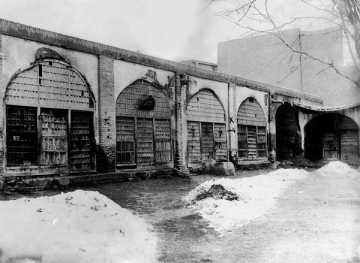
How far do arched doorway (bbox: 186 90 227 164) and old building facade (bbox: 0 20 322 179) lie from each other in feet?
0.13

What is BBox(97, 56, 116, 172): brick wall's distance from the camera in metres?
9.94

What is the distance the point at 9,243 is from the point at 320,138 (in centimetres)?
1860

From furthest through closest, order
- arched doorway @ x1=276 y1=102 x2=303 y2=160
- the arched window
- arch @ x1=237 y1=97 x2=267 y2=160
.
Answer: arched doorway @ x1=276 y1=102 x2=303 y2=160 < arch @ x1=237 y1=97 x2=267 y2=160 < the arched window

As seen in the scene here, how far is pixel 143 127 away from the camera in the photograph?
37.4 ft

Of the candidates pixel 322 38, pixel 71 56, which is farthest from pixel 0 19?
pixel 322 38

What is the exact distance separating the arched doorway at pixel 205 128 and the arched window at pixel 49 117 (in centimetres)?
446

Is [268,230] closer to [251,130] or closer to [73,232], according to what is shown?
[73,232]

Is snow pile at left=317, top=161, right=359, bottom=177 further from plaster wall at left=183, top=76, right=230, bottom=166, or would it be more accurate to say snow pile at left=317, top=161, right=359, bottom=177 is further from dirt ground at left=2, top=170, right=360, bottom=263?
dirt ground at left=2, top=170, right=360, bottom=263

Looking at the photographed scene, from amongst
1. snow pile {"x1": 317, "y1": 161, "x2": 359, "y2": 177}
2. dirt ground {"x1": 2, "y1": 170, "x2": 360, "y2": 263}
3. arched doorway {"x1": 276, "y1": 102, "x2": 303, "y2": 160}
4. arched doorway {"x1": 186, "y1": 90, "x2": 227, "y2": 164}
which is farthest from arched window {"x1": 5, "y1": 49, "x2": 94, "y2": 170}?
arched doorway {"x1": 276, "y1": 102, "x2": 303, "y2": 160}

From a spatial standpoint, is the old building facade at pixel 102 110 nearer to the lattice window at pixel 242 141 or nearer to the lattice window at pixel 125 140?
the lattice window at pixel 125 140

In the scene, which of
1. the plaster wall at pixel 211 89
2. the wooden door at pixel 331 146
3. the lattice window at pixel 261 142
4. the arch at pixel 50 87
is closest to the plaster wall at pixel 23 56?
the arch at pixel 50 87

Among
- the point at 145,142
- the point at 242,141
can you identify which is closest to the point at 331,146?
the point at 242,141

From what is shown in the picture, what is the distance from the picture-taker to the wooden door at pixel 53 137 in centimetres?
875

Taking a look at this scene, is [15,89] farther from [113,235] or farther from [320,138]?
[320,138]
